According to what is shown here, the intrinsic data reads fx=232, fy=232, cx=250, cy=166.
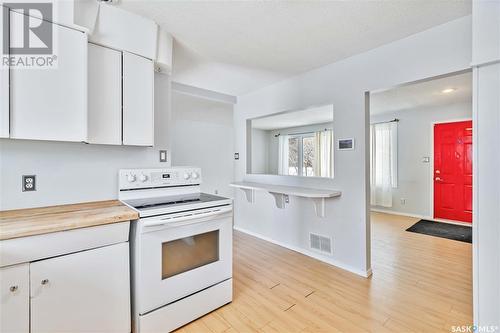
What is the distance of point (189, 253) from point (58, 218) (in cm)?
85

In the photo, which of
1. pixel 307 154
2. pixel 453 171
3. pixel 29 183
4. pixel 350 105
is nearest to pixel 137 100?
pixel 29 183

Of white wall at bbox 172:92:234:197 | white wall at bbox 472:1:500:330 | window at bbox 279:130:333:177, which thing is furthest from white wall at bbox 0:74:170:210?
window at bbox 279:130:333:177

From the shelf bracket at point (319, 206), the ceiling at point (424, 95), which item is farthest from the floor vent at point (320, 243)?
the ceiling at point (424, 95)

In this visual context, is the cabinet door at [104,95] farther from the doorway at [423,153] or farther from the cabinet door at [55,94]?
the doorway at [423,153]

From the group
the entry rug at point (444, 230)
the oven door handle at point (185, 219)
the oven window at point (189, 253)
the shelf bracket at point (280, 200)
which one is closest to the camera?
the oven door handle at point (185, 219)

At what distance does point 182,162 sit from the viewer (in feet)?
16.0

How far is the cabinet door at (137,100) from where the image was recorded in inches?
72.7

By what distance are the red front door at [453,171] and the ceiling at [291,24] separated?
3.51 m

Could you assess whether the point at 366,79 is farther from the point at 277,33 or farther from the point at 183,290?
the point at 183,290

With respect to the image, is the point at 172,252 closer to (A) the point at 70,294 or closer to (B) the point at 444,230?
(A) the point at 70,294

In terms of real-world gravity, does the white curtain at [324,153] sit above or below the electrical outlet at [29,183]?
above

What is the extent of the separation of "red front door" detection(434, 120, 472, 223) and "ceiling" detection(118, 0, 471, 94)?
3509 millimetres

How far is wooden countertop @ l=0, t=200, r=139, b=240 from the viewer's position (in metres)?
1.16

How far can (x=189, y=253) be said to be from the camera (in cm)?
175
